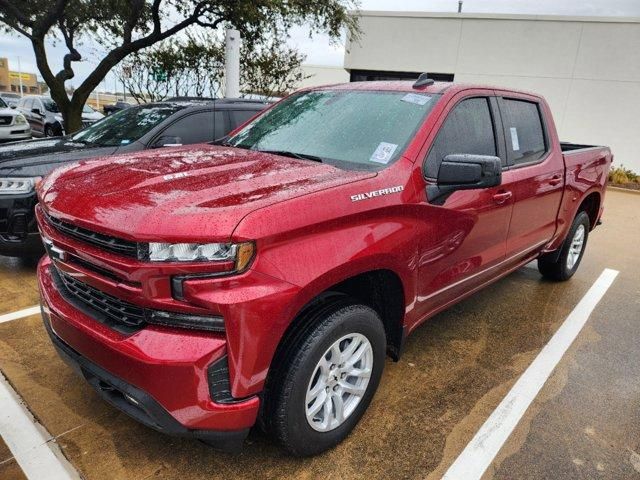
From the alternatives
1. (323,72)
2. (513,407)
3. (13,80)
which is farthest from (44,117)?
(13,80)

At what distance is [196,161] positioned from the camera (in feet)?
8.86

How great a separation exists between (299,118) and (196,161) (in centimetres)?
90

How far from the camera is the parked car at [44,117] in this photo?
1678 centimetres

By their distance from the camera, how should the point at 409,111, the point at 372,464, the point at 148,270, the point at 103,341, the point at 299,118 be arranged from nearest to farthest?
the point at 148,270 < the point at 103,341 < the point at 372,464 < the point at 409,111 < the point at 299,118

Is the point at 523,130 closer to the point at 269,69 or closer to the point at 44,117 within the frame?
the point at 269,69

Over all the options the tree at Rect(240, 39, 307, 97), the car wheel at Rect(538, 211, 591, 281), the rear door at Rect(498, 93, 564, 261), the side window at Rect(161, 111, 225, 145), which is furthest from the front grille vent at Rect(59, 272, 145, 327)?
the tree at Rect(240, 39, 307, 97)

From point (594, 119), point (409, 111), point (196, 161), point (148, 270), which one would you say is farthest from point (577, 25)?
point (148, 270)

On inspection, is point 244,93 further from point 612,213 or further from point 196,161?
point 196,161

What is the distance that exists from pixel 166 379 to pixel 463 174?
67.8 inches

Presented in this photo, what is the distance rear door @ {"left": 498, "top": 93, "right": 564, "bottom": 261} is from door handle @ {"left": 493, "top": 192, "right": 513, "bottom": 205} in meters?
0.07

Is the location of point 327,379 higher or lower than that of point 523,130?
lower

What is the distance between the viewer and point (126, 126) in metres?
5.45

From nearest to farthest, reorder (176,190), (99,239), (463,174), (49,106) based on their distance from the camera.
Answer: (99,239) → (176,190) → (463,174) → (49,106)

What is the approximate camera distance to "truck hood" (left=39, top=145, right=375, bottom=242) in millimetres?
1829
